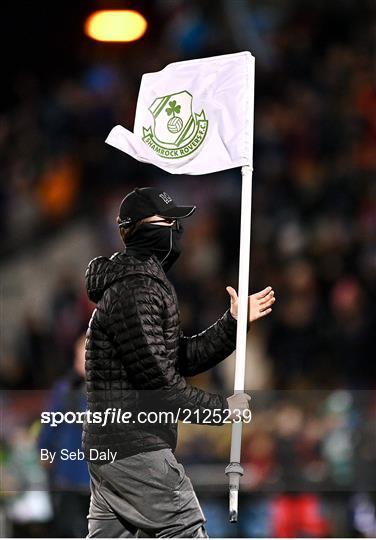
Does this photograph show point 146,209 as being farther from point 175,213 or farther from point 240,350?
point 240,350

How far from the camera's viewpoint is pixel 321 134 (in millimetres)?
9336

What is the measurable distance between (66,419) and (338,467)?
175cm

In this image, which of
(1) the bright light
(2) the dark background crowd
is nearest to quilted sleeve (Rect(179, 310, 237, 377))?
(2) the dark background crowd

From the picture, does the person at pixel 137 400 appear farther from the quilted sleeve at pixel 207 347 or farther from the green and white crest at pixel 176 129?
the green and white crest at pixel 176 129

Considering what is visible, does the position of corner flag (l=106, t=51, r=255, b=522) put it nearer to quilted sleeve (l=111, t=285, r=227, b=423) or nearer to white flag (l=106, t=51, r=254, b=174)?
white flag (l=106, t=51, r=254, b=174)

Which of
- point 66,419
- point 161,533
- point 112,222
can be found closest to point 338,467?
point 66,419

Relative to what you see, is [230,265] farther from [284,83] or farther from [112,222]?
[284,83]

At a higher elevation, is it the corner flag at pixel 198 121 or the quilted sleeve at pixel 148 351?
the corner flag at pixel 198 121

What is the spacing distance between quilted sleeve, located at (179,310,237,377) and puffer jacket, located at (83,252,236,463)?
0.12 m

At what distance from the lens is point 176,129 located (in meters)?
5.04

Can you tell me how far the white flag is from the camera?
498cm

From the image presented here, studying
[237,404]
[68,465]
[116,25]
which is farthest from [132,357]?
[116,25]

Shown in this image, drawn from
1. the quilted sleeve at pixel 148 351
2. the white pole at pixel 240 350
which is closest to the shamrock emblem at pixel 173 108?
the white pole at pixel 240 350

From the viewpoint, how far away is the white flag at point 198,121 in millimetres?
4984
